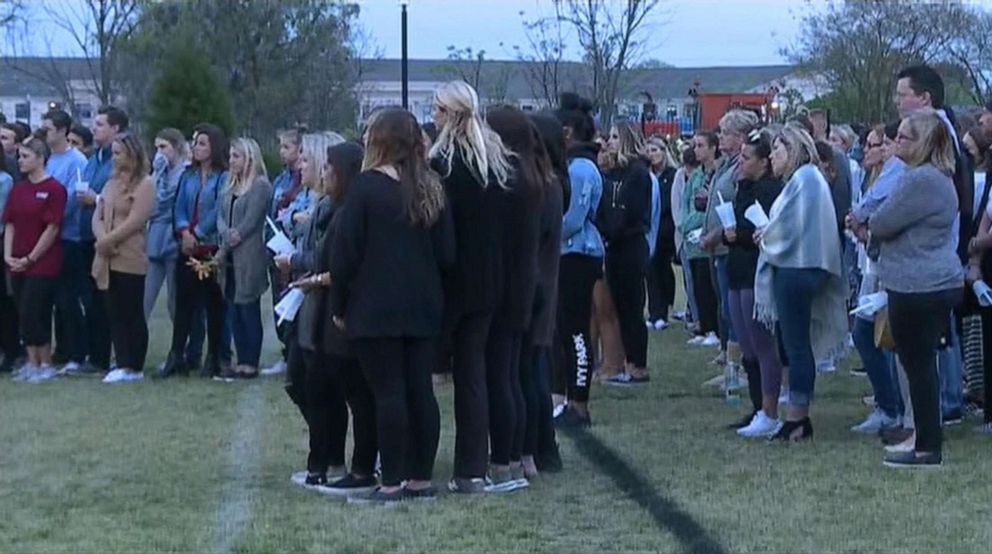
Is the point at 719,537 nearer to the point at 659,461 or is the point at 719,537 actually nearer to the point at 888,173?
the point at 659,461

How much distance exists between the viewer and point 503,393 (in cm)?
877

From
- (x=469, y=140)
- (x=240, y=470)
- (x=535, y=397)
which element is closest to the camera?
(x=469, y=140)

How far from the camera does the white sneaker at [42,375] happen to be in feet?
44.4

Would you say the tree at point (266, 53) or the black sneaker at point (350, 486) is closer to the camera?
the black sneaker at point (350, 486)

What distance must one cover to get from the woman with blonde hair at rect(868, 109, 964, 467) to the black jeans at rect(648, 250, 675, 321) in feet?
25.9

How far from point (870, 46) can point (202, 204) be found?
34.8 m

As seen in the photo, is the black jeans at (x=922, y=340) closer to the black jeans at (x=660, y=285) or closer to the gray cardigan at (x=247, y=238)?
the gray cardigan at (x=247, y=238)

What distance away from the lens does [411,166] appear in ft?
26.9

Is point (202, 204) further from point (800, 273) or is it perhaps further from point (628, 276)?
point (800, 273)

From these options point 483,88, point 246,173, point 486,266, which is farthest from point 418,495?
point 483,88

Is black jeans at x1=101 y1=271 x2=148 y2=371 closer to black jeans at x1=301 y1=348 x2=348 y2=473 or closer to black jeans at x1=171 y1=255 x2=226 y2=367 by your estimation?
black jeans at x1=171 y1=255 x2=226 y2=367

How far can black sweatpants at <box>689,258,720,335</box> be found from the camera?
48.1ft

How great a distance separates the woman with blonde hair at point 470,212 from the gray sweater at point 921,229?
2160 millimetres

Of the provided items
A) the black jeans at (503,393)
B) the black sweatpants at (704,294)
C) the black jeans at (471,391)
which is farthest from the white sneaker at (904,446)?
the black sweatpants at (704,294)
